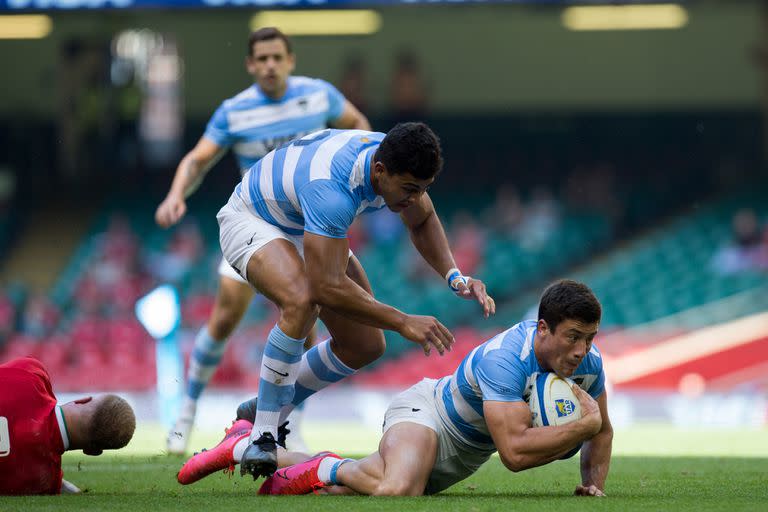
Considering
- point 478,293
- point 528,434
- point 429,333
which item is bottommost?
point 528,434

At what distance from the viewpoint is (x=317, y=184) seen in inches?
228

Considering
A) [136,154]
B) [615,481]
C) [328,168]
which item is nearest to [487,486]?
[615,481]

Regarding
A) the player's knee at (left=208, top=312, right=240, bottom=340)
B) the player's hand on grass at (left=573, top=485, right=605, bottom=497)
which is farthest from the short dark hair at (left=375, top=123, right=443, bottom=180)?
the player's knee at (left=208, top=312, right=240, bottom=340)

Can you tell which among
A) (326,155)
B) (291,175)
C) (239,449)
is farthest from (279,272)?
(239,449)

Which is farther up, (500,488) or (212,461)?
(212,461)

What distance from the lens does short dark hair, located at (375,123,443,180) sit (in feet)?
18.2

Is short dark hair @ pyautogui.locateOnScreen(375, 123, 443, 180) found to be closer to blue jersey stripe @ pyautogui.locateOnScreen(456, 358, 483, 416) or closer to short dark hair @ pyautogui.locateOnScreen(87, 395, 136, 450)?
blue jersey stripe @ pyautogui.locateOnScreen(456, 358, 483, 416)

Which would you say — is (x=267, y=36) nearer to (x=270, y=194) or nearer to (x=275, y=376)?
(x=270, y=194)

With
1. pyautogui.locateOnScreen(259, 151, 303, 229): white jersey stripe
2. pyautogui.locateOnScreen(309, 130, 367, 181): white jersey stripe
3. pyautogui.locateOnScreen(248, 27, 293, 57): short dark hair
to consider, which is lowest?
pyautogui.locateOnScreen(259, 151, 303, 229): white jersey stripe

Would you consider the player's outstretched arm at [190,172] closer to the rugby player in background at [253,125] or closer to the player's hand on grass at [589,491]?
the rugby player in background at [253,125]

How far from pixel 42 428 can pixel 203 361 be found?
2925mm

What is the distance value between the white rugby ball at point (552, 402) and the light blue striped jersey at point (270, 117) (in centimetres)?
357

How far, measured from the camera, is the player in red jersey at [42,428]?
5.42 meters

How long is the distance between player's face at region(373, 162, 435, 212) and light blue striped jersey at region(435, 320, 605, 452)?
78cm
